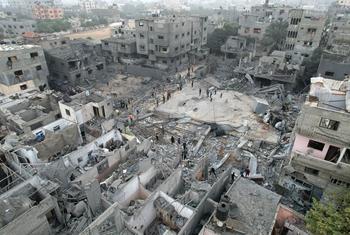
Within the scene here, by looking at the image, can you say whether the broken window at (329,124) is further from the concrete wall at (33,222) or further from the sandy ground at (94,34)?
the sandy ground at (94,34)

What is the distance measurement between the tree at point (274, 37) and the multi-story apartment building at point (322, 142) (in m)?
35.6

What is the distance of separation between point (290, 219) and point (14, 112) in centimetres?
2350

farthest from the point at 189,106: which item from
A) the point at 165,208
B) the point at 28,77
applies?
the point at 28,77

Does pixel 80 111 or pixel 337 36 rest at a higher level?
pixel 337 36

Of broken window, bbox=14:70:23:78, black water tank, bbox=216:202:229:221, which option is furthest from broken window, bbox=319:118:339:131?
broken window, bbox=14:70:23:78

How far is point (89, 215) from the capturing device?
13148 mm

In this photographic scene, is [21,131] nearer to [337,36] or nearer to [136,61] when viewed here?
[136,61]

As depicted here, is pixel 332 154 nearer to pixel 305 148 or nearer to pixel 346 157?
pixel 346 157

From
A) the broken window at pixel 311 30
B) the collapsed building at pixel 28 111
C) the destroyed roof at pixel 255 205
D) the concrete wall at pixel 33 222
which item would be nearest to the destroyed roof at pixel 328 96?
the destroyed roof at pixel 255 205

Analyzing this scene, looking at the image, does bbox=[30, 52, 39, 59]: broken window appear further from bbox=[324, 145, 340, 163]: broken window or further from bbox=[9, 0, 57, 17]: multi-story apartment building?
bbox=[9, 0, 57, 17]: multi-story apartment building

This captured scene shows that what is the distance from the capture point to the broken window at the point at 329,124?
497 inches

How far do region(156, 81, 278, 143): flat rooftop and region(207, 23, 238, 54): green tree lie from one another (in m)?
21.7

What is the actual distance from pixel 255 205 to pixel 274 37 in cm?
4508

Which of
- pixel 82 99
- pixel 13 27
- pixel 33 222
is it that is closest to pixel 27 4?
pixel 13 27
